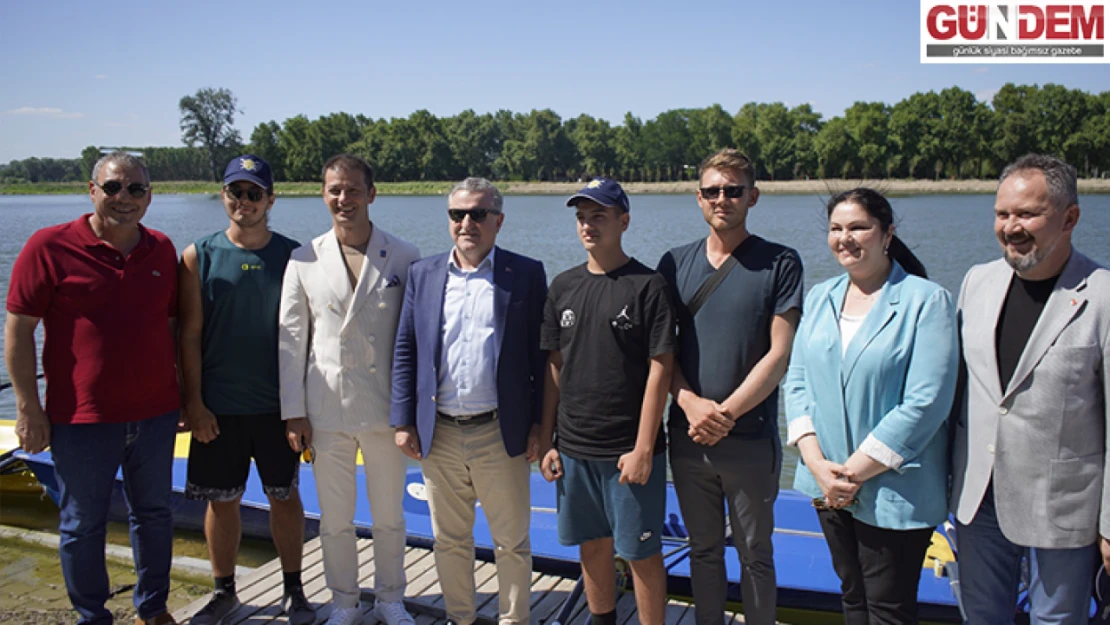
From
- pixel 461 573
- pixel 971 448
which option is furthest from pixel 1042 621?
pixel 461 573

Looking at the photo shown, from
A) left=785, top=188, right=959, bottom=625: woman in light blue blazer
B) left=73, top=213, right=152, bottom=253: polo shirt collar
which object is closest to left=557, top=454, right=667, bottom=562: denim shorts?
left=785, top=188, right=959, bottom=625: woman in light blue blazer

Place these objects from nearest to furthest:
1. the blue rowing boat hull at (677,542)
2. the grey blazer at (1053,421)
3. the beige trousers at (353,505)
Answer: the grey blazer at (1053,421) < the beige trousers at (353,505) < the blue rowing boat hull at (677,542)

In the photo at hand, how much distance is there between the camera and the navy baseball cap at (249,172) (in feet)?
11.8

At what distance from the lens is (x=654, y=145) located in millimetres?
99375

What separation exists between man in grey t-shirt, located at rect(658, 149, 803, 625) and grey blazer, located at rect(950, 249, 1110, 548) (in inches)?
28.3

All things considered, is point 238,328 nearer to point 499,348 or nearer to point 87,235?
point 87,235

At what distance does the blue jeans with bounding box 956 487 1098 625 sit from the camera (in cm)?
261

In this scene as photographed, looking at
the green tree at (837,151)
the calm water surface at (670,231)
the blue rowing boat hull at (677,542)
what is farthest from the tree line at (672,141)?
the blue rowing boat hull at (677,542)

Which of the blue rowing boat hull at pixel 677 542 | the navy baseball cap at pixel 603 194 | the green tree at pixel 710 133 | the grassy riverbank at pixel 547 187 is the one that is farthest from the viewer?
the green tree at pixel 710 133

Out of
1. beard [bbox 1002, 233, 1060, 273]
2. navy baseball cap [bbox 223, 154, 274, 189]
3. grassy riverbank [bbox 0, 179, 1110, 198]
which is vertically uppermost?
grassy riverbank [bbox 0, 179, 1110, 198]

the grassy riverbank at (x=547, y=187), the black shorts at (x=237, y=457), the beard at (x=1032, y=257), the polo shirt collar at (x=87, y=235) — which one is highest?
the grassy riverbank at (x=547, y=187)

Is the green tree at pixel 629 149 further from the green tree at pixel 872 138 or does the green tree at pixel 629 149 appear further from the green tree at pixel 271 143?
the green tree at pixel 271 143

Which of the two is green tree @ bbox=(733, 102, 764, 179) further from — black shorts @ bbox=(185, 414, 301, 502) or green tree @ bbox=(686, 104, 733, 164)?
black shorts @ bbox=(185, 414, 301, 502)

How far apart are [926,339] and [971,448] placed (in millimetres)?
450
